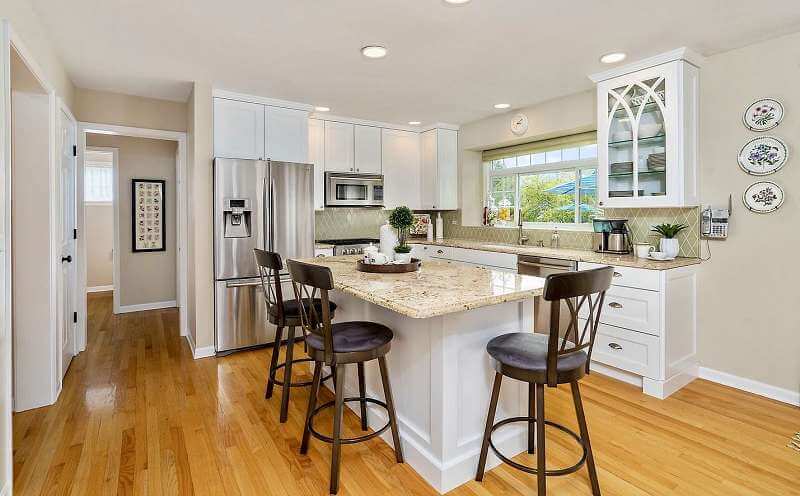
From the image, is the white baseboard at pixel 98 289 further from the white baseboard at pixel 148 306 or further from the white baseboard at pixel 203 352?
the white baseboard at pixel 203 352

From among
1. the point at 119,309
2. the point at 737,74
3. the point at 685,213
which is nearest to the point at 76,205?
the point at 119,309

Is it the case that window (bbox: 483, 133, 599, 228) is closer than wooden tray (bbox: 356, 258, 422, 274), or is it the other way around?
wooden tray (bbox: 356, 258, 422, 274)

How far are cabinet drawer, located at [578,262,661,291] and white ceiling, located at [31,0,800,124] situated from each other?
1560 mm

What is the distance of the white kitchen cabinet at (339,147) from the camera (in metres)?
4.92

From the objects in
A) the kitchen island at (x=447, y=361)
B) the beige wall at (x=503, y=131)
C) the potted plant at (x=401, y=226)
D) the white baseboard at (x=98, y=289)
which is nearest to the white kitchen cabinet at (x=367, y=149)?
the beige wall at (x=503, y=131)

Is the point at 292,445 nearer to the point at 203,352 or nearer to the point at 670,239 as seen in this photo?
the point at 203,352

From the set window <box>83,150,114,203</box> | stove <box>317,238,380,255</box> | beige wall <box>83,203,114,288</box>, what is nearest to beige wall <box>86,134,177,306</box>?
beige wall <box>83,203,114,288</box>

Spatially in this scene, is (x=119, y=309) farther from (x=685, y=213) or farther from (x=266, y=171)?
(x=685, y=213)

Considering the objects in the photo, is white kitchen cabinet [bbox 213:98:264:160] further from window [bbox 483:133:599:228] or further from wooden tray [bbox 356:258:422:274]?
window [bbox 483:133:599:228]

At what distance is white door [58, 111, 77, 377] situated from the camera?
3248 mm

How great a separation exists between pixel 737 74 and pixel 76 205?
551 cm

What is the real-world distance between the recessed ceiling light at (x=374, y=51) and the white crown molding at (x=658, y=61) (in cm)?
177

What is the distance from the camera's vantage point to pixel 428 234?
5699 mm

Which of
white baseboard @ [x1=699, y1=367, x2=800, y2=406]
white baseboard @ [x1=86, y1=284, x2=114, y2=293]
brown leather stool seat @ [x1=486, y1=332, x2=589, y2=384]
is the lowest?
white baseboard @ [x1=699, y1=367, x2=800, y2=406]
